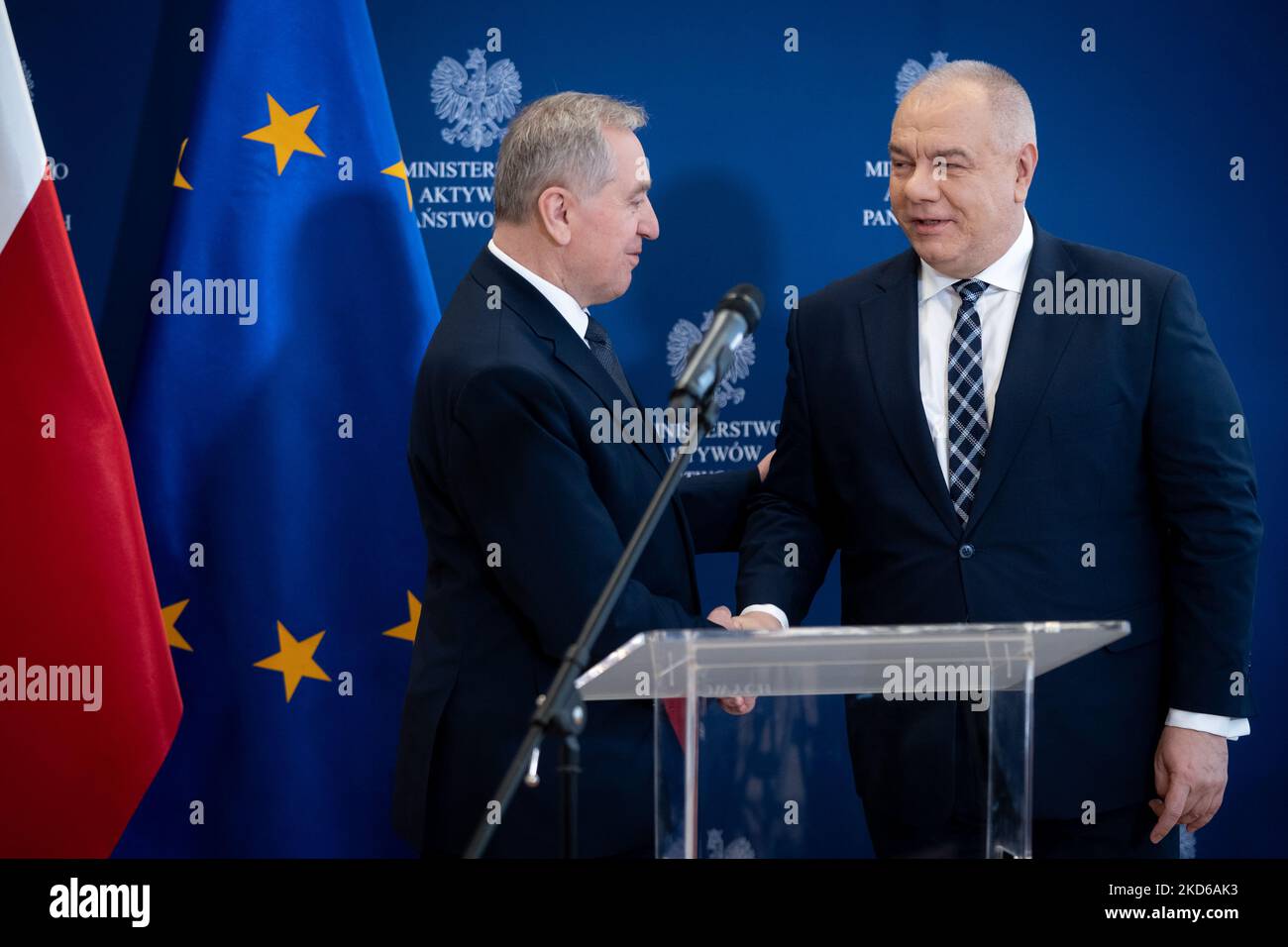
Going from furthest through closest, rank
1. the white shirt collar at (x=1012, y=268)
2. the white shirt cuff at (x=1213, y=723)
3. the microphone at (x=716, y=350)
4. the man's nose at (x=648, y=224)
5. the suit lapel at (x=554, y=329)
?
the man's nose at (x=648, y=224) → the white shirt collar at (x=1012, y=268) → the suit lapel at (x=554, y=329) → the white shirt cuff at (x=1213, y=723) → the microphone at (x=716, y=350)

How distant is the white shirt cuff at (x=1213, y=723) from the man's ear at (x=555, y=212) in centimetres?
157

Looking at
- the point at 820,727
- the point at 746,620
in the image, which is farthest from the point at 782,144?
the point at 820,727

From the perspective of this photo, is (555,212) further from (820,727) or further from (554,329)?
(820,727)

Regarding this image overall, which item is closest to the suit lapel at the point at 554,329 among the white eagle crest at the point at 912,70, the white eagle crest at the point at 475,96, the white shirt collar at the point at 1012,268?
the white shirt collar at the point at 1012,268

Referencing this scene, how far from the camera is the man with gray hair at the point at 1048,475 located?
273 cm

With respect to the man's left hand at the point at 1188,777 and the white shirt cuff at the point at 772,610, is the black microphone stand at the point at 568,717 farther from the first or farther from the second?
the man's left hand at the point at 1188,777

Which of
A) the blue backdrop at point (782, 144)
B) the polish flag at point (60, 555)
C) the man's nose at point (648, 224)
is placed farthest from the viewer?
the blue backdrop at point (782, 144)

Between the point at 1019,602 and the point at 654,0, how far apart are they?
1889 mm

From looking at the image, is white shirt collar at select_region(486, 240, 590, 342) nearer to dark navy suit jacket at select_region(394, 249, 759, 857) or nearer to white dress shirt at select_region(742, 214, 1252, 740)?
dark navy suit jacket at select_region(394, 249, 759, 857)

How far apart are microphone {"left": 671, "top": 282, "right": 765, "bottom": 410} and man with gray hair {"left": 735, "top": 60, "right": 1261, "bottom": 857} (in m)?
0.95

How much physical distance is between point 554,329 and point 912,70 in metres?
1.40

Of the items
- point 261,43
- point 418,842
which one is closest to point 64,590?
point 418,842

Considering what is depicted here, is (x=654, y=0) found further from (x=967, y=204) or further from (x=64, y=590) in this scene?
(x=64, y=590)

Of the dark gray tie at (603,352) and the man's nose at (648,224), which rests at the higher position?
the man's nose at (648,224)
